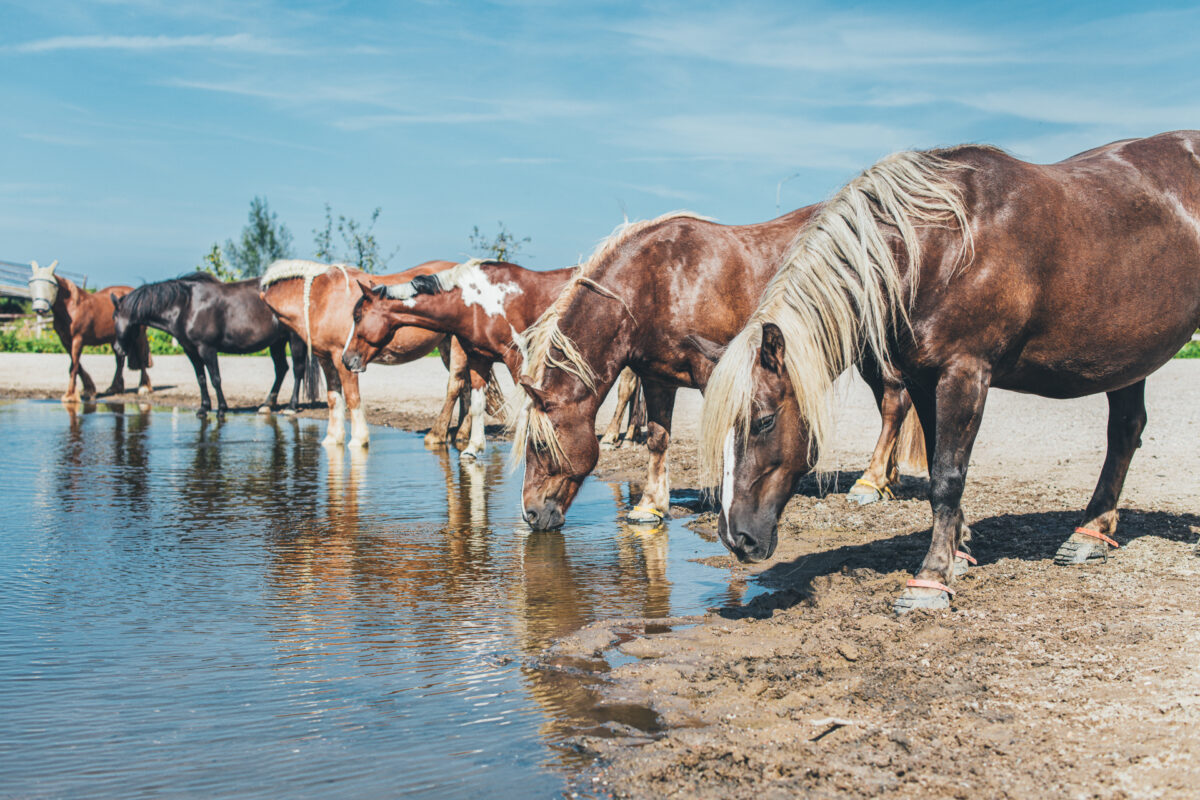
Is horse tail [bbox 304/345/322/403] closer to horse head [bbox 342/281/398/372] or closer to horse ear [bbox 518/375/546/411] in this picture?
horse head [bbox 342/281/398/372]

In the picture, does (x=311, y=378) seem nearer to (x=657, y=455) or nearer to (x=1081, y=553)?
(x=657, y=455)

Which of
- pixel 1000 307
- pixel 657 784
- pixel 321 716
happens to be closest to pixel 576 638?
pixel 321 716

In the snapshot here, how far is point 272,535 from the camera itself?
6.64 metres

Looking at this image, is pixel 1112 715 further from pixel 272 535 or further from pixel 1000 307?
pixel 272 535

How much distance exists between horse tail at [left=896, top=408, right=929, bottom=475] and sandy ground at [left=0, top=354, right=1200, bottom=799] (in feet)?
3.92

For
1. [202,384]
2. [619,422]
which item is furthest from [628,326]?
[202,384]

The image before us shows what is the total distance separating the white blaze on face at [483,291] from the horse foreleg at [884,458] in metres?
3.56

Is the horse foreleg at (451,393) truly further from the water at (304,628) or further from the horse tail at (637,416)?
the water at (304,628)

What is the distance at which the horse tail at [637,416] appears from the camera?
11.1 m

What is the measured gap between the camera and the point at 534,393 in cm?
608

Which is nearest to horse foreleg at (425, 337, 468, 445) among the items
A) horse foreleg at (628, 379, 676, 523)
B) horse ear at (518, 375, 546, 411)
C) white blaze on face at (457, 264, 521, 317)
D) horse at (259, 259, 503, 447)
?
horse at (259, 259, 503, 447)

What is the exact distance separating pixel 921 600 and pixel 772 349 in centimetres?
135

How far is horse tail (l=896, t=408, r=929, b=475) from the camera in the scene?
8.35 m

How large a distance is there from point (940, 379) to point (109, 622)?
4080 mm
